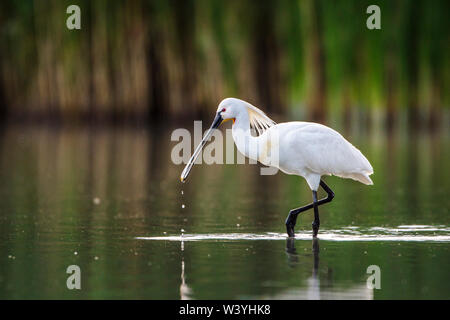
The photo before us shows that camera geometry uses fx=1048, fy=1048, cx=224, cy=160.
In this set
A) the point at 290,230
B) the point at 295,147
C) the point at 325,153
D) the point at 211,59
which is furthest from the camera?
the point at 211,59

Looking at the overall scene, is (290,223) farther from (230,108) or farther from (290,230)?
(230,108)

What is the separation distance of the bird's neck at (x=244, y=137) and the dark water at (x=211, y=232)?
831 millimetres

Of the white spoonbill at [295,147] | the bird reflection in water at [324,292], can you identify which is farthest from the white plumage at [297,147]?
the bird reflection in water at [324,292]

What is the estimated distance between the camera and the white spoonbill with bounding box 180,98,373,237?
1097cm

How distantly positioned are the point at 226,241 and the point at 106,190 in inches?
221

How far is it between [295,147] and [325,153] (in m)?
0.35

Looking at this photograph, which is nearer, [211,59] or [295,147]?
[295,147]

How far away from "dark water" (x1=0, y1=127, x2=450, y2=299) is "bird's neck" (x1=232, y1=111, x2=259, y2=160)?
831mm

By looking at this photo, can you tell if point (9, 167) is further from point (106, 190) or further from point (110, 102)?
point (110, 102)

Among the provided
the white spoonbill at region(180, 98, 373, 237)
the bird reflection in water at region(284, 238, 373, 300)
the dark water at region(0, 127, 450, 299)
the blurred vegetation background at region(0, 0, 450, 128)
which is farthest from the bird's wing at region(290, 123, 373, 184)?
the blurred vegetation background at region(0, 0, 450, 128)

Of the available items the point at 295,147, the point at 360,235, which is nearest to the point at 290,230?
the point at 360,235

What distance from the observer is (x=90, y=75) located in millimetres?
28531

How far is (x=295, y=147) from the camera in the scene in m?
11.0

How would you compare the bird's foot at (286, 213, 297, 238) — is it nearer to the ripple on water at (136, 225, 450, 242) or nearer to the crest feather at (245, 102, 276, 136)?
the ripple on water at (136, 225, 450, 242)
